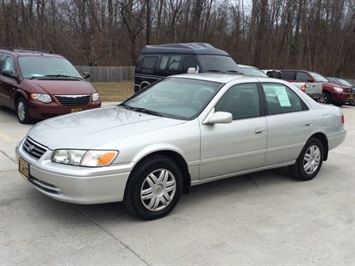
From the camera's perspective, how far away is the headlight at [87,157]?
142 inches

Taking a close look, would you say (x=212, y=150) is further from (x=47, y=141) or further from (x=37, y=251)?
(x=37, y=251)

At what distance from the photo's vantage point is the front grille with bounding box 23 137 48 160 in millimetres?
3877

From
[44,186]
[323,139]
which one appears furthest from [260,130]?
[44,186]

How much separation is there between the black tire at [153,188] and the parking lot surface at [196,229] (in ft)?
0.43

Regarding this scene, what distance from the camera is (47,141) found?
3904 millimetres

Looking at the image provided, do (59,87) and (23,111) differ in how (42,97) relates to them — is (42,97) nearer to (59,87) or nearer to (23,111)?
(59,87)

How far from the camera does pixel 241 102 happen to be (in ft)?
16.1

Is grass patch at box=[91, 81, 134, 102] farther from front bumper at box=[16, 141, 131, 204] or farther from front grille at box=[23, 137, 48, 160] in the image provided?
front bumper at box=[16, 141, 131, 204]

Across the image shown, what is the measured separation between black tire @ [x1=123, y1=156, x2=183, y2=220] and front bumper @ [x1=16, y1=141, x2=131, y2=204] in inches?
4.8

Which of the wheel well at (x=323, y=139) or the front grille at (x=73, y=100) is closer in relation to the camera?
the wheel well at (x=323, y=139)

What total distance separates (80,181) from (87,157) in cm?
23

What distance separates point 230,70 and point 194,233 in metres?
7.98

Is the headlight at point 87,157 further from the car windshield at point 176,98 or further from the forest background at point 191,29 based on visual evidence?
the forest background at point 191,29

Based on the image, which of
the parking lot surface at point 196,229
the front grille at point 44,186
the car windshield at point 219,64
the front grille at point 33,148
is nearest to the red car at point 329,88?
the car windshield at point 219,64
